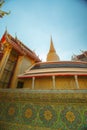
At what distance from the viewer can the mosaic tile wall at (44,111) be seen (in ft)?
8.82

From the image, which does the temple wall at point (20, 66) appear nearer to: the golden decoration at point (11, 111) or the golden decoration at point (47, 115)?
the golden decoration at point (11, 111)

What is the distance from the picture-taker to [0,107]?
132 inches

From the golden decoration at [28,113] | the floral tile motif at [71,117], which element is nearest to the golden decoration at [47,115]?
the floral tile motif at [71,117]

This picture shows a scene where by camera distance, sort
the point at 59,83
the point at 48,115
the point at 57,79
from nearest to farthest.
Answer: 1. the point at 48,115
2. the point at 59,83
3. the point at 57,79

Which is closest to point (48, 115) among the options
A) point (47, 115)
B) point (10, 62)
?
point (47, 115)

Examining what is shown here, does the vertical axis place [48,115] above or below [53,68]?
below

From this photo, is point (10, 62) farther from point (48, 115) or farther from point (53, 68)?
point (48, 115)

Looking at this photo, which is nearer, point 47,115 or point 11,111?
point 47,115

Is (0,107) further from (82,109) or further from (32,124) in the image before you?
(82,109)

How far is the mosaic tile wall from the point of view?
8.82 ft

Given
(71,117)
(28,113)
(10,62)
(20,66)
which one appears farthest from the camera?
(20,66)

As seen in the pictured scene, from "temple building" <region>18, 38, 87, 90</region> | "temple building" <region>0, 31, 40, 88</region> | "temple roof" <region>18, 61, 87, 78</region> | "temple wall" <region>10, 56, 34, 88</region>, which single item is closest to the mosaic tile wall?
"temple building" <region>18, 38, 87, 90</region>

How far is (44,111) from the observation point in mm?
Result: 2934

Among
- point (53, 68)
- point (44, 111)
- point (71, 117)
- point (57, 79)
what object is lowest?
point (71, 117)
